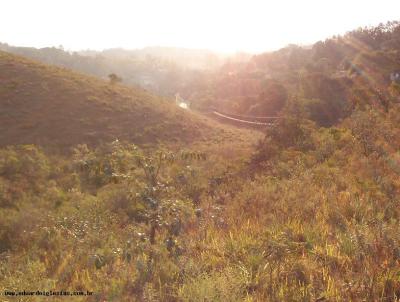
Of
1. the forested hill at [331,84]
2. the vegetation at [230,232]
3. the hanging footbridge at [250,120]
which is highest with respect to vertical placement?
the forested hill at [331,84]

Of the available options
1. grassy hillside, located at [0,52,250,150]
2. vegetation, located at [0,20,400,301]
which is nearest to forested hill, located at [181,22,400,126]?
grassy hillside, located at [0,52,250,150]

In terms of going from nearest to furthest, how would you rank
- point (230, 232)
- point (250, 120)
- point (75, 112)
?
1. point (230, 232)
2. point (75, 112)
3. point (250, 120)

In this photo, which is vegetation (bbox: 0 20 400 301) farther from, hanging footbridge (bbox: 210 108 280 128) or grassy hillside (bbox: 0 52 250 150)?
hanging footbridge (bbox: 210 108 280 128)

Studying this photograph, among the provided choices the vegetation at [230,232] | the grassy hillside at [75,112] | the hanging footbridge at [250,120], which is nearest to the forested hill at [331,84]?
the hanging footbridge at [250,120]

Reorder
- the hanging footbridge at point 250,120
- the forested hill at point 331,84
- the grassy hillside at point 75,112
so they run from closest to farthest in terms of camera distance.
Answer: the grassy hillside at point 75,112 < the forested hill at point 331,84 < the hanging footbridge at point 250,120

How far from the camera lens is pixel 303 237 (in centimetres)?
607

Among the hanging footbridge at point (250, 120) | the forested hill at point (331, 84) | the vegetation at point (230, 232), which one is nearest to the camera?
the vegetation at point (230, 232)

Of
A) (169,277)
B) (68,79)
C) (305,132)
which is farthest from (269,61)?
(169,277)

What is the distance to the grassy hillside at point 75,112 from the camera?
87.9 ft

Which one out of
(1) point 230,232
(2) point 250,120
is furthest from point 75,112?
(1) point 230,232

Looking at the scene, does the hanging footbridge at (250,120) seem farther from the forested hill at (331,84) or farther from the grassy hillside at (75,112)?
the grassy hillside at (75,112)

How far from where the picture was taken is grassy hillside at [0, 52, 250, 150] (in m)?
26.8

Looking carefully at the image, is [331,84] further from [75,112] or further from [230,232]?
[230,232]

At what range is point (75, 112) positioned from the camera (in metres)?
30.9
